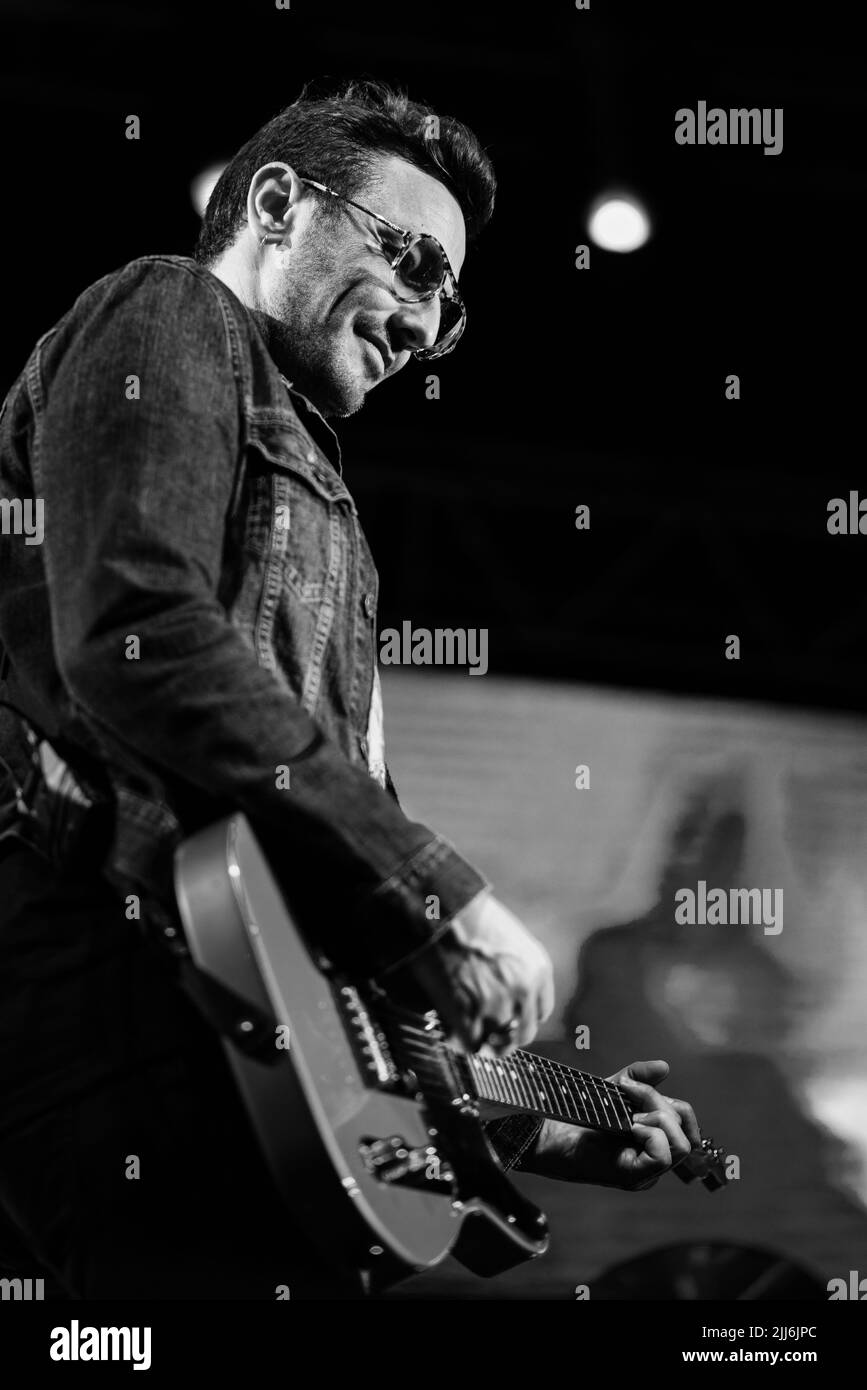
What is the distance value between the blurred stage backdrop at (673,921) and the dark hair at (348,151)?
13.4 ft

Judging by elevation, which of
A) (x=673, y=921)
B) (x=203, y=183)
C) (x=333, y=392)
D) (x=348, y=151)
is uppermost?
(x=203, y=183)

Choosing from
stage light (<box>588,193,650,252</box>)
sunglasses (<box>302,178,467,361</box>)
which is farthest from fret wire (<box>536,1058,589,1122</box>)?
stage light (<box>588,193,650,252</box>)

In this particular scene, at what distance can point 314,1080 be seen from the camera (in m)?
1.49

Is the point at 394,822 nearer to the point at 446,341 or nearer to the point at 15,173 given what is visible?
the point at 446,341

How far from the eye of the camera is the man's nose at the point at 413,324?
7.46ft

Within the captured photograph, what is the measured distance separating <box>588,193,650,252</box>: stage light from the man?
12.5ft

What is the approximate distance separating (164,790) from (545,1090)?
102 centimetres

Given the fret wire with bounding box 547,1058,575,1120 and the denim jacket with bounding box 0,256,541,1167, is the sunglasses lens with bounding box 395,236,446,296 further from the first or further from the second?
the fret wire with bounding box 547,1058,575,1120

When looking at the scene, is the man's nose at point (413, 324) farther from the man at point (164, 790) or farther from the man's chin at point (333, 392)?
the man at point (164, 790)

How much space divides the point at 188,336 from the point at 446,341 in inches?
37.9

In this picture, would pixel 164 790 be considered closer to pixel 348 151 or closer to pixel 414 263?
pixel 414 263

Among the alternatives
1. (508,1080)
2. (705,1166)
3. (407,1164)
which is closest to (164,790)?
(407,1164)

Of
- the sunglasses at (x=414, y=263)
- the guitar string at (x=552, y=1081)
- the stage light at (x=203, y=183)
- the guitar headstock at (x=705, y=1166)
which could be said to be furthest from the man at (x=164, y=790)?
the stage light at (x=203, y=183)
